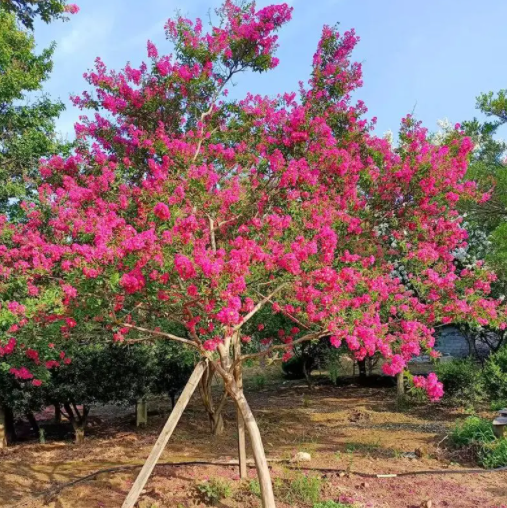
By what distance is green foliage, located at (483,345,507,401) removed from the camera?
9945 millimetres

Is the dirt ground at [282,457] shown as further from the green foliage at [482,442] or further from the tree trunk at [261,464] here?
the tree trunk at [261,464]

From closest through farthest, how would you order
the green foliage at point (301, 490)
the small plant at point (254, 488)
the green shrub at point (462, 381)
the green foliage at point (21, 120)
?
the green foliage at point (301, 490), the small plant at point (254, 488), the green foliage at point (21, 120), the green shrub at point (462, 381)

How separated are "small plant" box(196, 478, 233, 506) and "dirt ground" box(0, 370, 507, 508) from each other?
76 mm

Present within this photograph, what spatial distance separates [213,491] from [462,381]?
7.94 m

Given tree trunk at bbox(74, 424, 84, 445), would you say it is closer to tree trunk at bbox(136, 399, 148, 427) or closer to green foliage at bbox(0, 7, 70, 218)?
tree trunk at bbox(136, 399, 148, 427)

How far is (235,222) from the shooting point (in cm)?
651

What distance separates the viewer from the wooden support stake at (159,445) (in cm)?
464

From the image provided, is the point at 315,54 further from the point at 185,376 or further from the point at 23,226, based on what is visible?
the point at 185,376

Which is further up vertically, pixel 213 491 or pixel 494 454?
pixel 213 491

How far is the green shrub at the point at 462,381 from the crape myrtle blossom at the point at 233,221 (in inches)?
206

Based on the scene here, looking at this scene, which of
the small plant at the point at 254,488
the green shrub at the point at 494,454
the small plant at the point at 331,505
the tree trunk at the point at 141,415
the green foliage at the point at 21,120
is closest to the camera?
the small plant at the point at 331,505

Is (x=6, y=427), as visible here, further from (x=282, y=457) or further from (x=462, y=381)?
(x=462, y=381)

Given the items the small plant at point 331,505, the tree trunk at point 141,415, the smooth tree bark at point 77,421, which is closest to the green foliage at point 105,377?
the smooth tree bark at point 77,421

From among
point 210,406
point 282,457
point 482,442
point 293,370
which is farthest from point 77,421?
point 293,370
